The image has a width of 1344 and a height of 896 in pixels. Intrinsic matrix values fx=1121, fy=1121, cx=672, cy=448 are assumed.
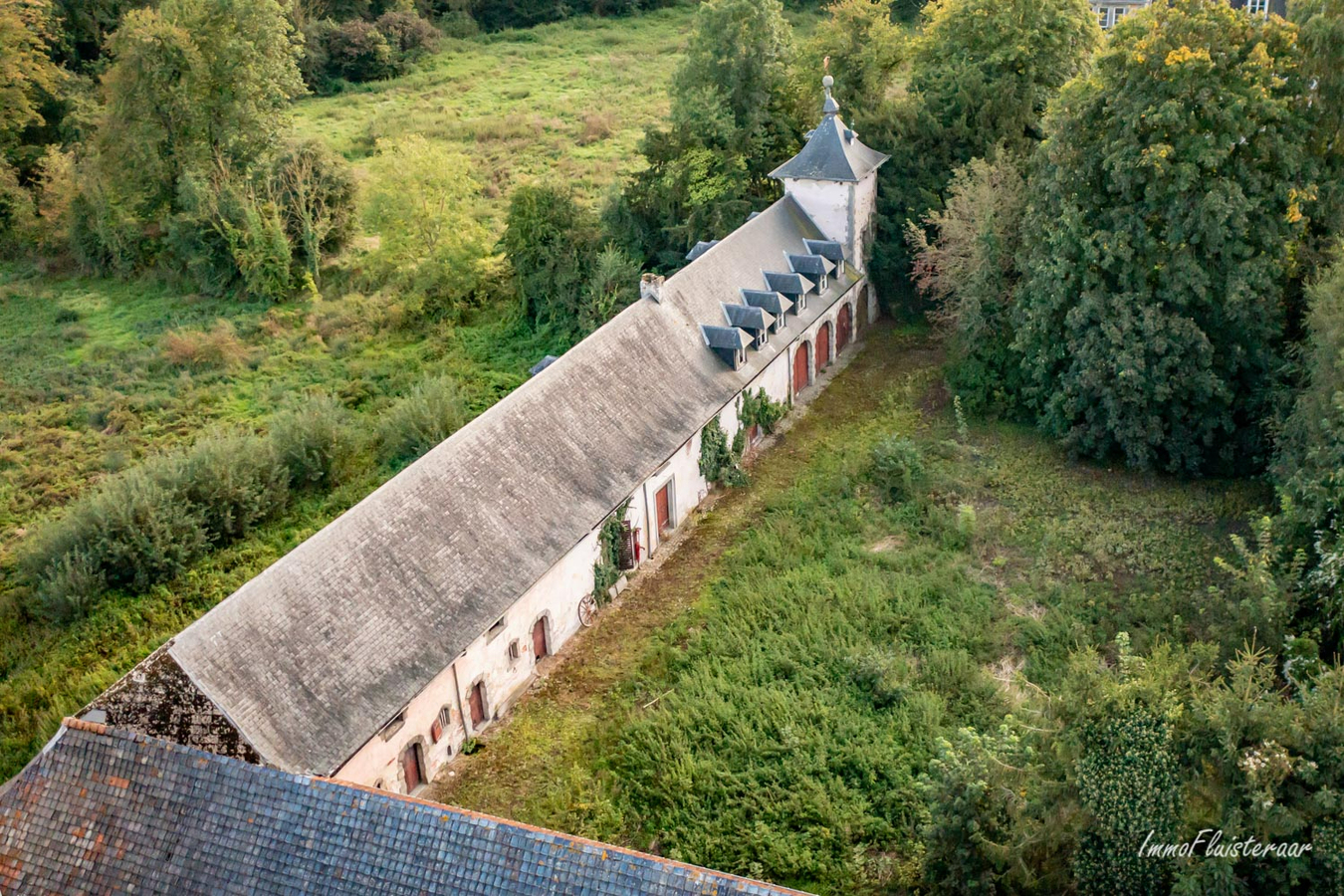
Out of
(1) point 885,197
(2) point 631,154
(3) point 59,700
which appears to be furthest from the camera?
(2) point 631,154

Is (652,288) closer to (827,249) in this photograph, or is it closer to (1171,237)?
(827,249)

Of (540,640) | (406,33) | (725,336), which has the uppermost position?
(406,33)

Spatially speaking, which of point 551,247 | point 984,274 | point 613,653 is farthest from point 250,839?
point 551,247

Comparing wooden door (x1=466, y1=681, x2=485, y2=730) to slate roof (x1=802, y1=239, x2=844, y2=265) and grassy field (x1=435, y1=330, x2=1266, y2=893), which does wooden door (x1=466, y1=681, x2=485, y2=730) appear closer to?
grassy field (x1=435, y1=330, x2=1266, y2=893)

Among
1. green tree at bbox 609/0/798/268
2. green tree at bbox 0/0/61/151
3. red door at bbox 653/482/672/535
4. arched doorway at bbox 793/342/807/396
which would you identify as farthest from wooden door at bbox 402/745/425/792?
green tree at bbox 0/0/61/151

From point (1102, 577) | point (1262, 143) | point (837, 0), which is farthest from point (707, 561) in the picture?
point (837, 0)

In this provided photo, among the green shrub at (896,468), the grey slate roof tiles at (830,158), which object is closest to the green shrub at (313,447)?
the green shrub at (896,468)

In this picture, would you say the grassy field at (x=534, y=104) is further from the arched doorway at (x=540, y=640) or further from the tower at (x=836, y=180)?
the arched doorway at (x=540, y=640)

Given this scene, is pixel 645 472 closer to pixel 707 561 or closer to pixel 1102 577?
pixel 707 561
